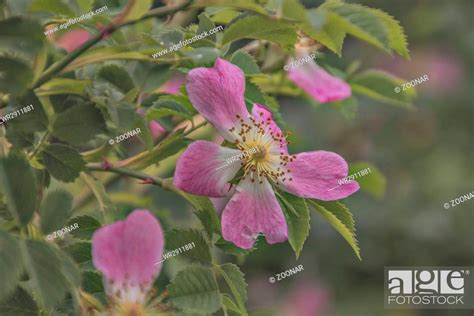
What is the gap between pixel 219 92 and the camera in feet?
2.35

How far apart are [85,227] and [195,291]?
113mm

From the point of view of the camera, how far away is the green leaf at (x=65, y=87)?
719 mm

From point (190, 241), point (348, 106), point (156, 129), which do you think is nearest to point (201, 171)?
point (190, 241)

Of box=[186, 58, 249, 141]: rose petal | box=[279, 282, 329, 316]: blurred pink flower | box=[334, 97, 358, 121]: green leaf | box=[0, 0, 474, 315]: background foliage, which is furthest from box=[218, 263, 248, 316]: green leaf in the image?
box=[279, 282, 329, 316]: blurred pink flower

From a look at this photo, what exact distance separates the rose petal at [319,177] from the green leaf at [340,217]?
1 centimetres

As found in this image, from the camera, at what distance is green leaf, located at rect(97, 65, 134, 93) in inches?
30.0

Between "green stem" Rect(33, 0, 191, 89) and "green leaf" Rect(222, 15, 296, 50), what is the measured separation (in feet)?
0.19

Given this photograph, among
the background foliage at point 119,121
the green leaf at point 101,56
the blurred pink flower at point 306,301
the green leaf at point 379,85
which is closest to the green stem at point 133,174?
the background foliage at point 119,121

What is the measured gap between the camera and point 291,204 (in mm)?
756

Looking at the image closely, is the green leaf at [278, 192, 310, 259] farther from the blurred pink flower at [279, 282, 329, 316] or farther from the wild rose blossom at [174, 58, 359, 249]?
the blurred pink flower at [279, 282, 329, 316]

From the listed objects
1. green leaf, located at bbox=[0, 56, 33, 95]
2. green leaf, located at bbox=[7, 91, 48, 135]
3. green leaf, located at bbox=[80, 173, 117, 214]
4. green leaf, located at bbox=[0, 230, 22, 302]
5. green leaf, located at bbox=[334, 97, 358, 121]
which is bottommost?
green leaf, located at bbox=[0, 230, 22, 302]

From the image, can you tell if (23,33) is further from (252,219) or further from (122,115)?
(252,219)

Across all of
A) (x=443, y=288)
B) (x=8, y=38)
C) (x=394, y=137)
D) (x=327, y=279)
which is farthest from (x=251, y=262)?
(x=8, y=38)

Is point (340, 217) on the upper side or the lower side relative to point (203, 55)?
lower
